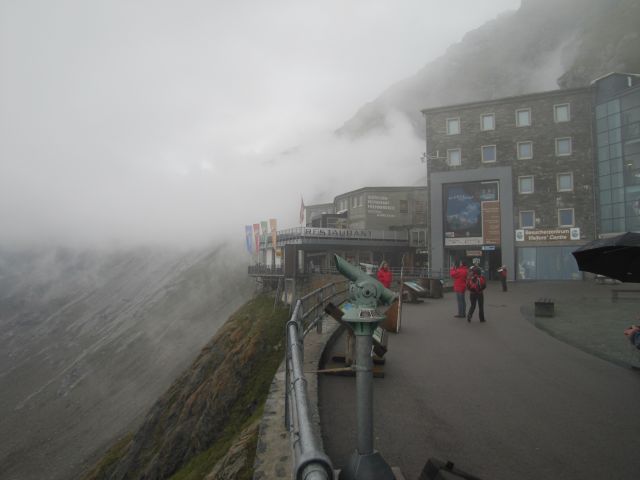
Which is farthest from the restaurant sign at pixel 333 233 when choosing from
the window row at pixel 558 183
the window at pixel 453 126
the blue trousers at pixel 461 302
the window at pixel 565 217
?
the blue trousers at pixel 461 302

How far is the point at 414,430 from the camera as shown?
15.5 ft

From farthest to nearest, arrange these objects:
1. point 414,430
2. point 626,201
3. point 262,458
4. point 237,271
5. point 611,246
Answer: point 237,271 < point 626,201 < point 611,246 < point 414,430 < point 262,458

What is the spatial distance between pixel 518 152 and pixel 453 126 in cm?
560

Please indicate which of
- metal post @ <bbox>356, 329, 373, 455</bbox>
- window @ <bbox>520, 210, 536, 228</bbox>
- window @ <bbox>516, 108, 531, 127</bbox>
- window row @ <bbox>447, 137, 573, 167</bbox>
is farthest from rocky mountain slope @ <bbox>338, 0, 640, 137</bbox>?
metal post @ <bbox>356, 329, 373, 455</bbox>

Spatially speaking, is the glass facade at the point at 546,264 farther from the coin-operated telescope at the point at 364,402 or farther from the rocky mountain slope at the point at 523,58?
the rocky mountain slope at the point at 523,58

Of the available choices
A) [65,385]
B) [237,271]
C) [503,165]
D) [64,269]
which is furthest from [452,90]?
[64,269]

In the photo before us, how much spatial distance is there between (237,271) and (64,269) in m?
112

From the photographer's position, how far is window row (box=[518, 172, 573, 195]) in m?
30.1

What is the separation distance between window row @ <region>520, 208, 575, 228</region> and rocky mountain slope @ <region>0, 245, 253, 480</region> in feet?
142

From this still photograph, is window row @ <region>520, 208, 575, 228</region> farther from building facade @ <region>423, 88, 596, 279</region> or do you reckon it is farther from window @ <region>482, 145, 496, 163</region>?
window @ <region>482, 145, 496, 163</region>

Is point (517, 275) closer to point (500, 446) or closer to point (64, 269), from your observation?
point (500, 446)

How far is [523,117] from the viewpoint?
3158cm

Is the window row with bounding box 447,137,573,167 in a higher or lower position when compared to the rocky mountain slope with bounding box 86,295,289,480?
higher

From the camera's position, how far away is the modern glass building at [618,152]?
28.2 metres
